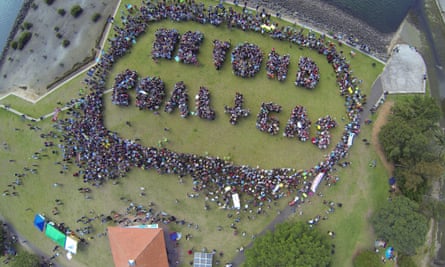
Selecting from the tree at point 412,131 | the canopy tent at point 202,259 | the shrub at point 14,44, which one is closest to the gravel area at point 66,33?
the shrub at point 14,44

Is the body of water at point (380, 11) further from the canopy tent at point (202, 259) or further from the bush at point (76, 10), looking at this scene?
the canopy tent at point (202, 259)

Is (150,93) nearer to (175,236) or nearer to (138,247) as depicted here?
(175,236)

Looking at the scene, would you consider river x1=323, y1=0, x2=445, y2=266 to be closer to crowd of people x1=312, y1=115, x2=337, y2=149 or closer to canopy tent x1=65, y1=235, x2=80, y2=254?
crowd of people x1=312, y1=115, x2=337, y2=149

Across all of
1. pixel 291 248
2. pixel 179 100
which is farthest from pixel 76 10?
pixel 291 248

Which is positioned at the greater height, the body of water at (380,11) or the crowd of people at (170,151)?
the body of water at (380,11)

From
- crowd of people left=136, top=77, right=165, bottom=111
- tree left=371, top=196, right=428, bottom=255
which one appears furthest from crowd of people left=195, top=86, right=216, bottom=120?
tree left=371, top=196, right=428, bottom=255

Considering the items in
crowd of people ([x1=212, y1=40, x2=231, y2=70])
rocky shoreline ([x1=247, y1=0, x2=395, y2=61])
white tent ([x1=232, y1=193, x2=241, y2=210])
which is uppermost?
rocky shoreline ([x1=247, y1=0, x2=395, y2=61])
